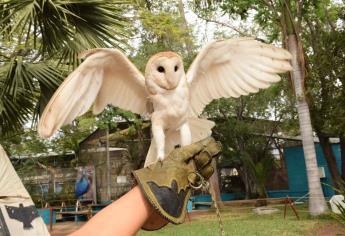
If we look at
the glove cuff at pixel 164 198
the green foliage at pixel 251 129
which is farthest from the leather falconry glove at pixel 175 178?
the green foliage at pixel 251 129

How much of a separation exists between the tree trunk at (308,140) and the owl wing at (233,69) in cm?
689

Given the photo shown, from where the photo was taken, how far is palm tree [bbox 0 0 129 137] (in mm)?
4203

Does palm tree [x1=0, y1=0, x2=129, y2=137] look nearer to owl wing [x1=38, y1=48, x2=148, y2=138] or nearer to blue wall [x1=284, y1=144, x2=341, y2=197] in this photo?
owl wing [x1=38, y1=48, x2=148, y2=138]

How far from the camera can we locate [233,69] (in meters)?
2.44

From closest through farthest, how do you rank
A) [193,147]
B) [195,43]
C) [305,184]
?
[193,147], [195,43], [305,184]

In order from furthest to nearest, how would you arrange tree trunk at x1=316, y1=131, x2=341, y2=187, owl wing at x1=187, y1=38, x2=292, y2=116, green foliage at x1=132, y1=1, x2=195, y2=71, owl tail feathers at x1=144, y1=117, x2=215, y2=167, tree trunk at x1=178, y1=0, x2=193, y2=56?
tree trunk at x1=178, y1=0, x2=193, y2=56 < tree trunk at x1=316, y1=131, x2=341, y2=187 < green foliage at x1=132, y1=1, x2=195, y2=71 < owl wing at x1=187, y1=38, x2=292, y2=116 < owl tail feathers at x1=144, y1=117, x2=215, y2=167

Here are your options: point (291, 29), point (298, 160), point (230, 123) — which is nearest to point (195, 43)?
point (230, 123)

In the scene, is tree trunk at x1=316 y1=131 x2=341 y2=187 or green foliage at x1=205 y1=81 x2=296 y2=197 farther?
green foliage at x1=205 y1=81 x2=296 y2=197

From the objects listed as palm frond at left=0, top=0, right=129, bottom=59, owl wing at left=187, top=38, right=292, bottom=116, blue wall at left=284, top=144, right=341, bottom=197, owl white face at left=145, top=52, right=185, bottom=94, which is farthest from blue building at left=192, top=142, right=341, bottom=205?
owl white face at left=145, top=52, right=185, bottom=94

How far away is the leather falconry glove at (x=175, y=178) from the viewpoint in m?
1.63

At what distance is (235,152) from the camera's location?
1611cm

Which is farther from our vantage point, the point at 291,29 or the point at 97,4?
the point at 291,29

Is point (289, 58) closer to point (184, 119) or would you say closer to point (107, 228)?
point (184, 119)

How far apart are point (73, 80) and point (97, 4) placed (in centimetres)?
261
